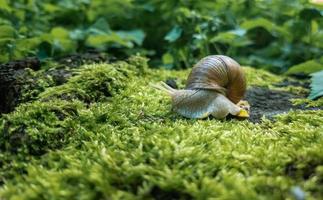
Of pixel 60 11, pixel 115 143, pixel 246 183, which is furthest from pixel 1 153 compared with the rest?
pixel 60 11

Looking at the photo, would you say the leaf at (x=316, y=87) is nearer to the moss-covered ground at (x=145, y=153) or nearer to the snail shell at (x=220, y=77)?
the moss-covered ground at (x=145, y=153)

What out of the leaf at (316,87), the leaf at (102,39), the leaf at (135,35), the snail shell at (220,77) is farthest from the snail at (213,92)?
the leaf at (135,35)

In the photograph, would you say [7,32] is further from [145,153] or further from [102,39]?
[145,153]

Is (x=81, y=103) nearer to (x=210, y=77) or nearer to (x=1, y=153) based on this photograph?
(x=1, y=153)

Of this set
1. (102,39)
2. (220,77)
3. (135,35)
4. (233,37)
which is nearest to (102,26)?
(102,39)

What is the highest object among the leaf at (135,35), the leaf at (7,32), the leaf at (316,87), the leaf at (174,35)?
the leaf at (7,32)

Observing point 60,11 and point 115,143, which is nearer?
point 115,143
